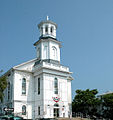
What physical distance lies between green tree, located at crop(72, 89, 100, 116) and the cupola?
16438 millimetres

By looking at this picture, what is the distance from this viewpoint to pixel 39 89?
44.8m

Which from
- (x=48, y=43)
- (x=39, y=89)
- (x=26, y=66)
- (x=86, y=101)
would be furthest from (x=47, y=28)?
(x=86, y=101)

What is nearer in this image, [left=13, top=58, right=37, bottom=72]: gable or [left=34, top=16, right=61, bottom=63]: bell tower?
[left=13, top=58, right=37, bottom=72]: gable

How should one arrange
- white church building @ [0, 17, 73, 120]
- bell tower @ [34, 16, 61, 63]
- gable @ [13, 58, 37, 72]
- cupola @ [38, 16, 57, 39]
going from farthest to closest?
1. cupola @ [38, 16, 57, 39]
2. bell tower @ [34, 16, 61, 63]
3. gable @ [13, 58, 37, 72]
4. white church building @ [0, 17, 73, 120]

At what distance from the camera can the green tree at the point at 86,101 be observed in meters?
54.4

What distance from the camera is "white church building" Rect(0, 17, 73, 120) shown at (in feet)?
142

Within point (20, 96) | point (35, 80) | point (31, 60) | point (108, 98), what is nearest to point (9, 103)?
point (20, 96)

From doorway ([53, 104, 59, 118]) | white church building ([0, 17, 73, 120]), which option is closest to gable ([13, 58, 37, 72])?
white church building ([0, 17, 73, 120])

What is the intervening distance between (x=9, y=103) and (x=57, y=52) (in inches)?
620

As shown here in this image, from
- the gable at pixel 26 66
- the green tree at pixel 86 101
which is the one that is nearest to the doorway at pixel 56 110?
the gable at pixel 26 66

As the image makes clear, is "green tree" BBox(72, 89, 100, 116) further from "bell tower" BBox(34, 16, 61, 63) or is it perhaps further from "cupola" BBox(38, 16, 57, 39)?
"cupola" BBox(38, 16, 57, 39)

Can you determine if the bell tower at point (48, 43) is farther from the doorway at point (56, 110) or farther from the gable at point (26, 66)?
the doorway at point (56, 110)

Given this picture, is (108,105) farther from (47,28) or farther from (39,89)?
(47,28)

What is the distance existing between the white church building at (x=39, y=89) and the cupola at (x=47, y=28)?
426 cm
